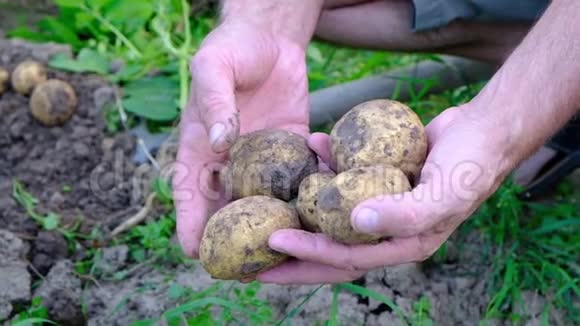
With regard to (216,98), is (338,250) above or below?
below

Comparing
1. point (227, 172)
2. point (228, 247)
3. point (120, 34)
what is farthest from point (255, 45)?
point (120, 34)

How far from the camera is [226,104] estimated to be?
1.71 m

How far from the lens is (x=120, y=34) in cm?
316

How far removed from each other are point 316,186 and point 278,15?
774 mm

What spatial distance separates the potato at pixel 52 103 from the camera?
2844 millimetres

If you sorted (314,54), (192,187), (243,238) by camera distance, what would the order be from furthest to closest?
1. (314,54)
2. (192,187)
3. (243,238)

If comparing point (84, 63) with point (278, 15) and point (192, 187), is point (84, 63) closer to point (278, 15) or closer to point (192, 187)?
point (278, 15)

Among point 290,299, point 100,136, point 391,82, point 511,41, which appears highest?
point 511,41

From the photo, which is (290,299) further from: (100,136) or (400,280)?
(100,136)

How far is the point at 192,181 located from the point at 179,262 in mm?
500

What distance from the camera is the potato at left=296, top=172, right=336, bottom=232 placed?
1.66 metres

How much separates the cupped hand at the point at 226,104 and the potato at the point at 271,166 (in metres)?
0.06

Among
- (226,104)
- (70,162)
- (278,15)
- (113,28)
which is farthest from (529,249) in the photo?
(113,28)

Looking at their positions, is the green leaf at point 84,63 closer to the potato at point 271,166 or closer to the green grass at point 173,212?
the green grass at point 173,212
